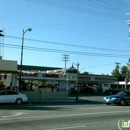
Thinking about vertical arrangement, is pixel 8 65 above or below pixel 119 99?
above

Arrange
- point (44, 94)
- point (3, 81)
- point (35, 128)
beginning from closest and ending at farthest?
point (35, 128), point (44, 94), point (3, 81)

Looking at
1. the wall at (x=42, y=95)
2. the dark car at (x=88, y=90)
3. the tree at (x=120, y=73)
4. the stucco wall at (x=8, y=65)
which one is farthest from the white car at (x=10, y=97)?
the tree at (x=120, y=73)

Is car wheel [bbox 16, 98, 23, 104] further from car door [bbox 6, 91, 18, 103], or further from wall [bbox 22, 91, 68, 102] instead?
wall [bbox 22, 91, 68, 102]

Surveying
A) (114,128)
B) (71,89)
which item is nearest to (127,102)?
(114,128)

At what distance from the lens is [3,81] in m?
38.6

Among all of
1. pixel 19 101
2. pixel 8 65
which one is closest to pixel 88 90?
pixel 8 65

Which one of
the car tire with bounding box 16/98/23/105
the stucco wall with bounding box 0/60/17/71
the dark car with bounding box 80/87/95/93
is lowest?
the car tire with bounding box 16/98/23/105

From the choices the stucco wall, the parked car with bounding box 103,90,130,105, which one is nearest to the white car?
the stucco wall

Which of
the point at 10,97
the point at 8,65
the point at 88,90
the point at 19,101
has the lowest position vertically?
the point at 19,101

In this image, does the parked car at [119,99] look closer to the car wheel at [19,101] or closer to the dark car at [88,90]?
the car wheel at [19,101]

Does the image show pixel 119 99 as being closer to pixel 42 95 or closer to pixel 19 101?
→ pixel 19 101

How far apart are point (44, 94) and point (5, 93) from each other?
9671 millimetres

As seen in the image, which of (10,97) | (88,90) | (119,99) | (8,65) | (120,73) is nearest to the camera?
(119,99)

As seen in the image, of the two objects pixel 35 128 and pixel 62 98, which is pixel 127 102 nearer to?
pixel 62 98
